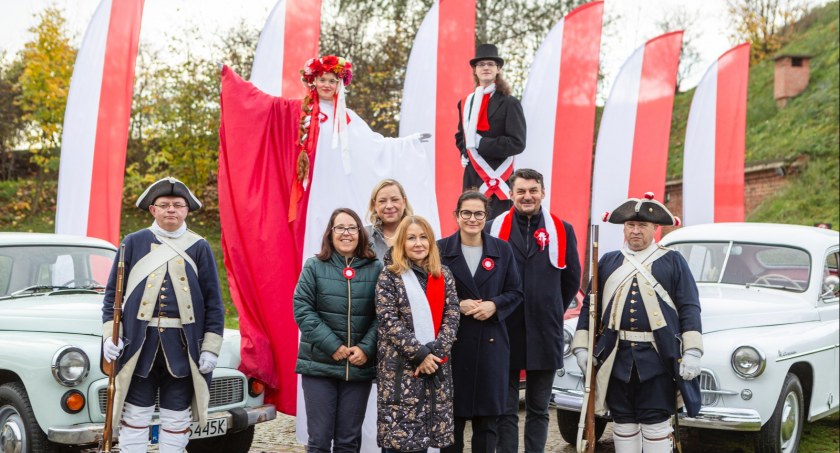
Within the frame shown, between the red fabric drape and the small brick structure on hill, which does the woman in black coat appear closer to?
the red fabric drape

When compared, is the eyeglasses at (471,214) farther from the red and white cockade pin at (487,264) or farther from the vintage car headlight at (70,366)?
the vintage car headlight at (70,366)

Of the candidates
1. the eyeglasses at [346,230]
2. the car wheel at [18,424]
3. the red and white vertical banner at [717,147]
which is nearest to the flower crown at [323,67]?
the eyeglasses at [346,230]

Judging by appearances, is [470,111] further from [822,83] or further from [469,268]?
[822,83]

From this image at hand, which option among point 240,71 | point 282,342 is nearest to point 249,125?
point 282,342

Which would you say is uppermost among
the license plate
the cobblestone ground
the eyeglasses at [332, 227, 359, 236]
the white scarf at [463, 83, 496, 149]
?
the white scarf at [463, 83, 496, 149]

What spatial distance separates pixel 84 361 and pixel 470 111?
3706 millimetres

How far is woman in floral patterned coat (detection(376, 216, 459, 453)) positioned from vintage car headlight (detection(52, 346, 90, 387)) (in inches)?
67.4

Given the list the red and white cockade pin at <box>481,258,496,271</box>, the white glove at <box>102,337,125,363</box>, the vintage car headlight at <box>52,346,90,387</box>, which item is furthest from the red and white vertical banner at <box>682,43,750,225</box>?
the white glove at <box>102,337,125,363</box>

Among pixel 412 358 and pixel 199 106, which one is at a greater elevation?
pixel 199 106

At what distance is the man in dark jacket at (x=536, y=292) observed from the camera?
5.00 meters

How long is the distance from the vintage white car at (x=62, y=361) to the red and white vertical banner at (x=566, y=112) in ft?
13.3

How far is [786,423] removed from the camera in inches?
243

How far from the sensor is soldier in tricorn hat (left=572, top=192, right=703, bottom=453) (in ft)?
15.3

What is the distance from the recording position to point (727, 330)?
20.6 ft
